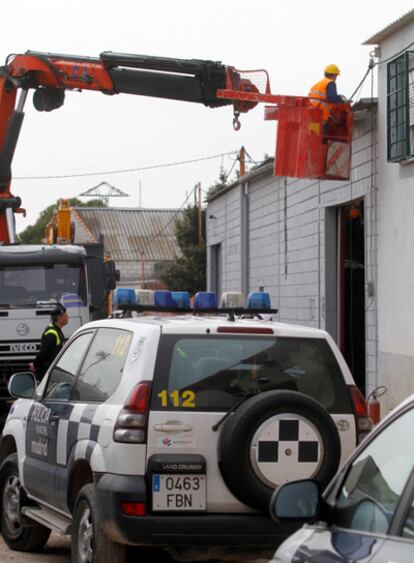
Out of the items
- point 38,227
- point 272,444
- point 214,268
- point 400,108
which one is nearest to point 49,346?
point 400,108

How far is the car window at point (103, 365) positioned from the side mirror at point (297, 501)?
3.26m

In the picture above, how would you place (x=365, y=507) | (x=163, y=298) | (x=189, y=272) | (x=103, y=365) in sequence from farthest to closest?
(x=189, y=272)
(x=163, y=298)
(x=103, y=365)
(x=365, y=507)

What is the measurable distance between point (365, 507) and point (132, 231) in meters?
83.8

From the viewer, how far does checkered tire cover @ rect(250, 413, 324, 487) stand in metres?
6.83

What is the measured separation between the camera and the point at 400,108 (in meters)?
16.7

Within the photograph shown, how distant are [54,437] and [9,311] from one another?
988cm

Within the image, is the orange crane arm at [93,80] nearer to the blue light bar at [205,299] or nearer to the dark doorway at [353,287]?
the dark doorway at [353,287]

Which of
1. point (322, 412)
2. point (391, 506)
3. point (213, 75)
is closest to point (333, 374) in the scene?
point (322, 412)

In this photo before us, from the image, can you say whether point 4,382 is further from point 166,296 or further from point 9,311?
point 166,296

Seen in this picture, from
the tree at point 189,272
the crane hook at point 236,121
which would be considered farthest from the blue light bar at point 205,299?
the tree at point 189,272

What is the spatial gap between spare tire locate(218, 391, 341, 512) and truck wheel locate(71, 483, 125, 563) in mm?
835

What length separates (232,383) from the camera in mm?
7164

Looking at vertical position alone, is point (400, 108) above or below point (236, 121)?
below

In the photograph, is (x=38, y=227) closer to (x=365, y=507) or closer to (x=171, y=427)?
(x=171, y=427)
